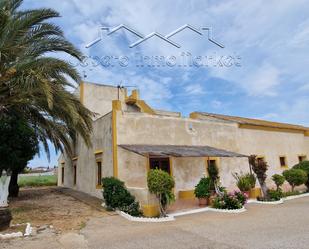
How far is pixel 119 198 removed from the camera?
12.6 metres

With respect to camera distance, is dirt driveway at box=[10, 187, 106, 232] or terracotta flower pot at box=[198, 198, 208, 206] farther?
terracotta flower pot at box=[198, 198, 208, 206]

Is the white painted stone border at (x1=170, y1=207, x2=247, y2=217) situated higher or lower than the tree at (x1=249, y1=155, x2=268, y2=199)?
lower

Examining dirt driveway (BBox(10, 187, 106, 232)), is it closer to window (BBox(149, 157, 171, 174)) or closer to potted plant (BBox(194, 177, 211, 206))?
window (BBox(149, 157, 171, 174))

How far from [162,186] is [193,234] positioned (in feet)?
9.59

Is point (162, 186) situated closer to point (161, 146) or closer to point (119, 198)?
point (119, 198)

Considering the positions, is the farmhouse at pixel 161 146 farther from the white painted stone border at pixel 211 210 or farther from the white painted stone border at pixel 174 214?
the white painted stone border at pixel 211 210

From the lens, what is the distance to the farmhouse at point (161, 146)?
15.0 metres

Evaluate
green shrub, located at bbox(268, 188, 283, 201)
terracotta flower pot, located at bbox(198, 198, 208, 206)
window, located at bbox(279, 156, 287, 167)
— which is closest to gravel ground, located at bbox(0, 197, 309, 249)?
terracotta flower pot, located at bbox(198, 198, 208, 206)

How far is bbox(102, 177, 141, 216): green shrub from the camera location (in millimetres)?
12280

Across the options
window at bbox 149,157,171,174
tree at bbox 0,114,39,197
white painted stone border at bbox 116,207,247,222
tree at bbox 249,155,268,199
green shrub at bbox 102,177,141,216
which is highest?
tree at bbox 0,114,39,197

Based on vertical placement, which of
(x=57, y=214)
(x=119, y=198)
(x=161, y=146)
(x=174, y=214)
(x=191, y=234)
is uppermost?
(x=161, y=146)

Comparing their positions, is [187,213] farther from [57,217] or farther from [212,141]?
[212,141]

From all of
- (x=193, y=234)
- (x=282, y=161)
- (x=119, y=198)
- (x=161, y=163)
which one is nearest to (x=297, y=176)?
(x=282, y=161)

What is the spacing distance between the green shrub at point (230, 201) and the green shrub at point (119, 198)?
366 cm
